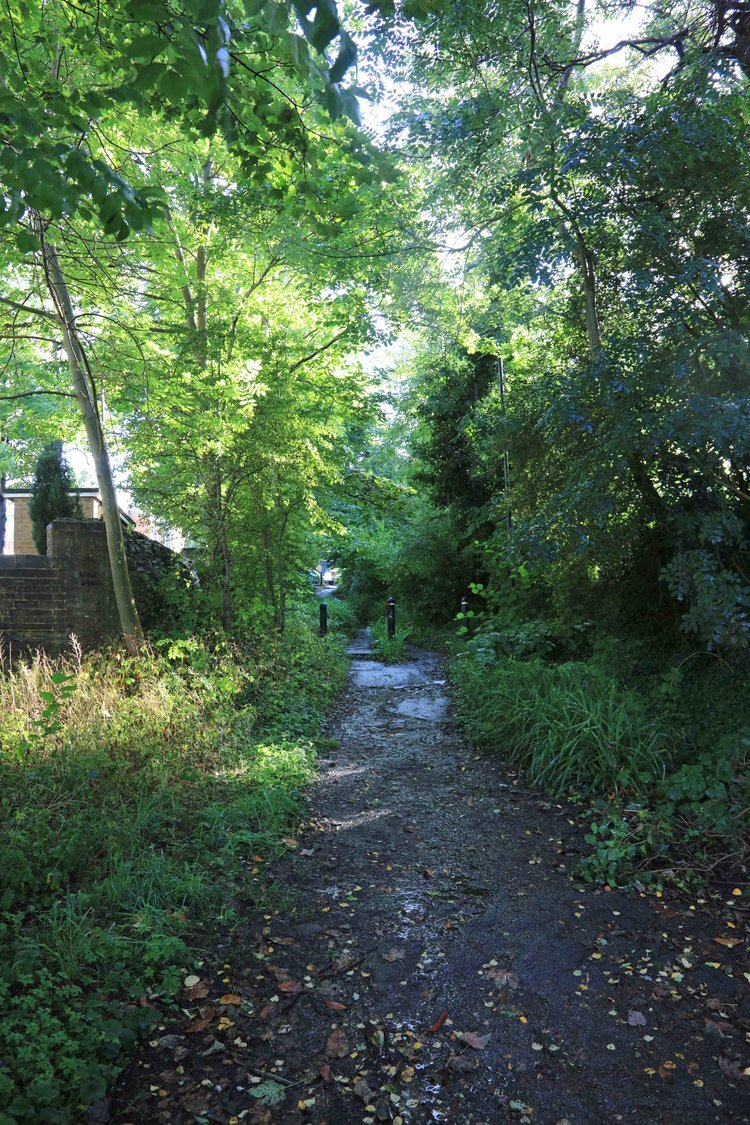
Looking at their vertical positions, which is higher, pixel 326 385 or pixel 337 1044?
pixel 326 385

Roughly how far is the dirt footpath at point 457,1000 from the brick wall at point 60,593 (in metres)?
3.70

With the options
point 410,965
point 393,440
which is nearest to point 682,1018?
point 410,965

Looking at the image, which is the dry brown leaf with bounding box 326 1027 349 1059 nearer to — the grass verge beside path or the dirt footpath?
the dirt footpath

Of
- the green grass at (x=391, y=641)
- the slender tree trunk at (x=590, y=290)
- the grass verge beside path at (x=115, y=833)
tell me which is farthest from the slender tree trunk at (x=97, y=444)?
the green grass at (x=391, y=641)

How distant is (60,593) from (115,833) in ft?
12.8

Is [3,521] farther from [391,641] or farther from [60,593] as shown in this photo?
[60,593]

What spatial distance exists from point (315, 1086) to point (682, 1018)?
1487mm

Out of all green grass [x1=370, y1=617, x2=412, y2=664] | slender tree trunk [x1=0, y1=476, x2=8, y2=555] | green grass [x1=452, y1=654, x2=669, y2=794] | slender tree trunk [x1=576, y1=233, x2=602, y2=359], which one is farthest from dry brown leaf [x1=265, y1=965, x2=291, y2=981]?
slender tree trunk [x1=0, y1=476, x2=8, y2=555]

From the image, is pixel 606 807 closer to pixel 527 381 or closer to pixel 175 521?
pixel 527 381

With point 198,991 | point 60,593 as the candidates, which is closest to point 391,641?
point 60,593

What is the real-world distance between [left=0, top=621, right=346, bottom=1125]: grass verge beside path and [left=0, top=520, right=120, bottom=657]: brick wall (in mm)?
710

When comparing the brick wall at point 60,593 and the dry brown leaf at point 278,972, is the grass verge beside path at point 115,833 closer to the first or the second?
the dry brown leaf at point 278,972

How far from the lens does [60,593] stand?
7004mm

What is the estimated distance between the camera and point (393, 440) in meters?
19.5
